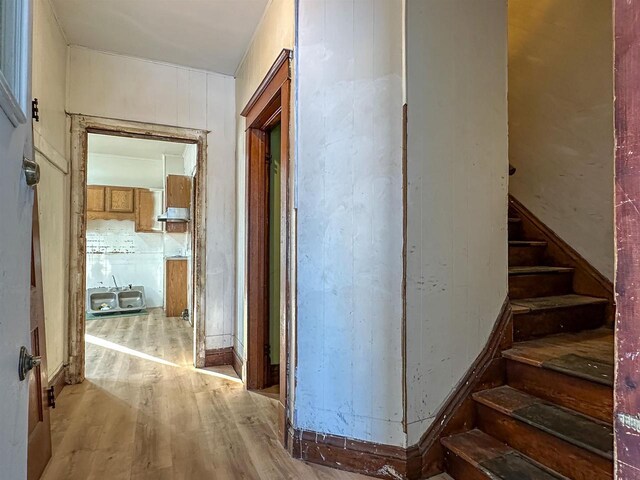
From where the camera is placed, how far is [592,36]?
7.87 feet

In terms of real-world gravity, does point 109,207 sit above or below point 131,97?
below

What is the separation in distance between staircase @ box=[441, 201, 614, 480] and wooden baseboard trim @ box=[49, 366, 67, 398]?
8.45 ft

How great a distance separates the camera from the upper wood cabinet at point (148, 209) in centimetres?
612

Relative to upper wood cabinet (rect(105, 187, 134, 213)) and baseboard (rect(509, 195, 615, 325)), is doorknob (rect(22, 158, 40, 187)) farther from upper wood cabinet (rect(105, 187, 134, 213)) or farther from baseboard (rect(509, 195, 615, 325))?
upper wood cabinet (rect(105, 187, 134, 213))

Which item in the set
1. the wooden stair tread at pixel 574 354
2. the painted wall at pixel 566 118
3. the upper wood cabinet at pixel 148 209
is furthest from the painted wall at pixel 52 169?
the upper wood cabinet at pixel 148 209

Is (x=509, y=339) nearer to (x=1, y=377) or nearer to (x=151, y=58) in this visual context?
(x=1, y=377)

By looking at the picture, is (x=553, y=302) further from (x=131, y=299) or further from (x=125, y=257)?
(x=125, y=257)

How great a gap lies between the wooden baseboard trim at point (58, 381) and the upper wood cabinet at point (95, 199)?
152 inches

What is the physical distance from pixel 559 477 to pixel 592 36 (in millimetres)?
2690

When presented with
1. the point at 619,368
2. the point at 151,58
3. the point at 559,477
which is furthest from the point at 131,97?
the point at 559,477

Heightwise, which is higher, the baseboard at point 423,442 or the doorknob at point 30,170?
the doorknob at point 30,170

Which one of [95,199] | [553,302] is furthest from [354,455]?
[95,199]

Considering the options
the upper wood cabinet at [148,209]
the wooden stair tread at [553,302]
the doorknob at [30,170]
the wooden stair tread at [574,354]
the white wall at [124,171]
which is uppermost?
the white wall at [124,171]

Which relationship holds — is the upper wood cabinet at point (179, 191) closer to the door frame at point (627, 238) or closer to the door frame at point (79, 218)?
the door frame at point (79, 218)
